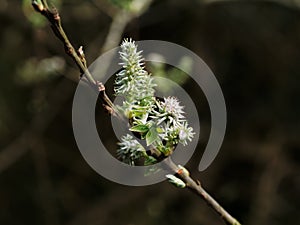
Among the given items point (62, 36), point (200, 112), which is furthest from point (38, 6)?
point (200, 112)

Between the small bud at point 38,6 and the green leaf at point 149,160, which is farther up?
the small bud at point 38,6

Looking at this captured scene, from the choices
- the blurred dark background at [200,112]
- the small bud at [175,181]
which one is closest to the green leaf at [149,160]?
the small bud at [175,181]

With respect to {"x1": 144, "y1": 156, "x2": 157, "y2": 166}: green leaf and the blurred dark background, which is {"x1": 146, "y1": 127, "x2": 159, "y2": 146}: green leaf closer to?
{"x1": 144, "y1": 156, "x2": 157, "y2": 166}: green leaf

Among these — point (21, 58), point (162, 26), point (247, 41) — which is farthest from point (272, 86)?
point (21, 58)

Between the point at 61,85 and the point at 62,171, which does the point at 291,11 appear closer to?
the point at 61,85

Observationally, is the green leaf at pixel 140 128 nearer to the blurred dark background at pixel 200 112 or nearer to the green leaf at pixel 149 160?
the green leaf at pixel 149 160

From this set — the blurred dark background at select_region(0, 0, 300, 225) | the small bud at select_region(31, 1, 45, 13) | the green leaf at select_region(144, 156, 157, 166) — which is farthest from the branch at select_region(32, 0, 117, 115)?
the blurred dark background at select_region(0, 0, 300, 225)

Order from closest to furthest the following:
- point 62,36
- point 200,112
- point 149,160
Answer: point 62,36, point 149,160, point 200,112

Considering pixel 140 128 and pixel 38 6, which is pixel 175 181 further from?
pixel 38 6
